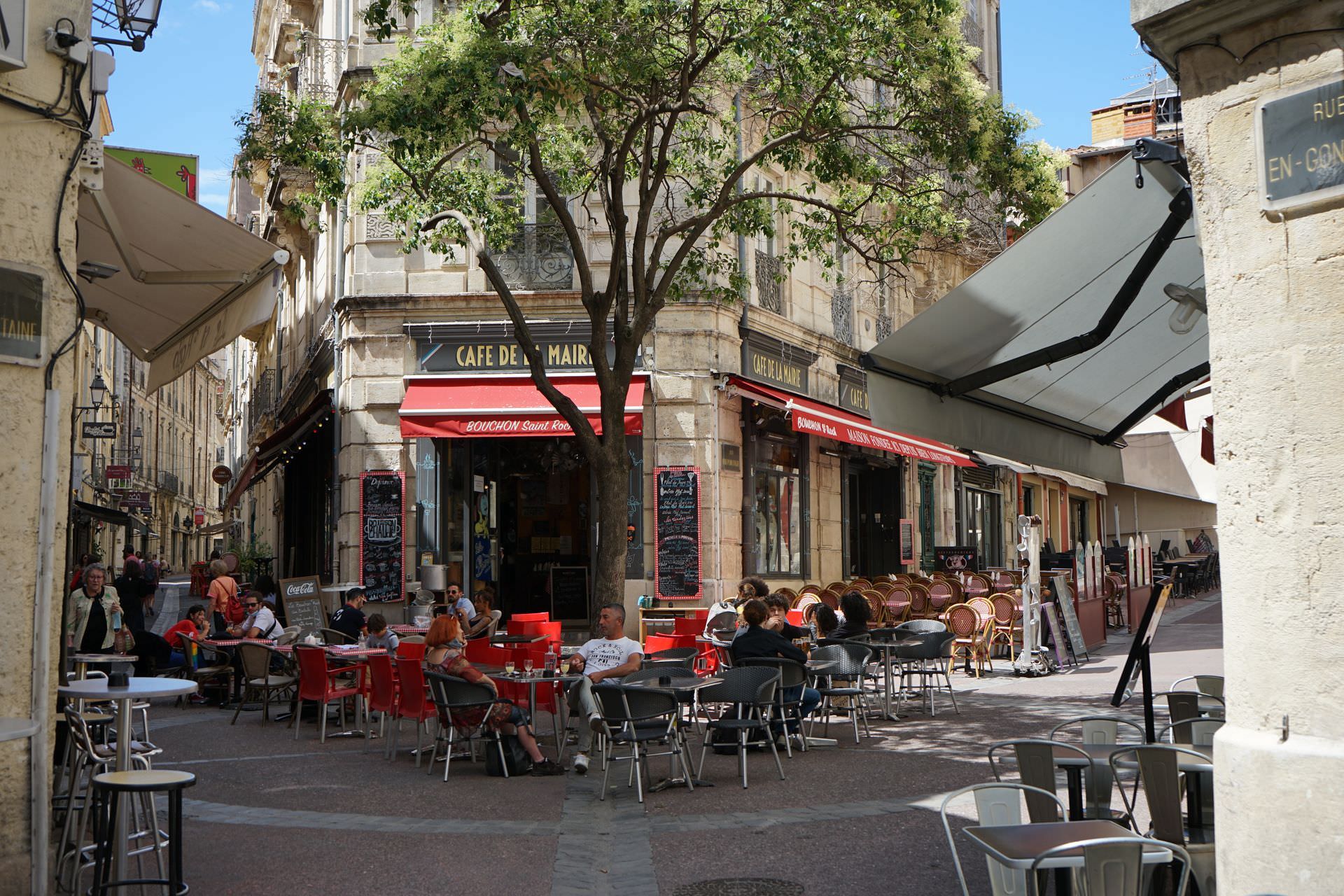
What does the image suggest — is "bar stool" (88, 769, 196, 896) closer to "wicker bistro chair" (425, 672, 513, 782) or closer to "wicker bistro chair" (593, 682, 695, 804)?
"wicker bistro chair" (593, 682, 695, 804)

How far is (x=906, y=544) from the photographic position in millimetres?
23797

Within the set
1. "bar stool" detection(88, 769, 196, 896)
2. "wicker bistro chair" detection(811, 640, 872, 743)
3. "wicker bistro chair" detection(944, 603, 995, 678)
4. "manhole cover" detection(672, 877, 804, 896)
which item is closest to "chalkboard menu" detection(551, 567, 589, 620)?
"wicker bistro chair" detection(944, 603, 995, 678)

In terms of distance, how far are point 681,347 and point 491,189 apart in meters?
4.38

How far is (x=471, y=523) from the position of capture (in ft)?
58.0

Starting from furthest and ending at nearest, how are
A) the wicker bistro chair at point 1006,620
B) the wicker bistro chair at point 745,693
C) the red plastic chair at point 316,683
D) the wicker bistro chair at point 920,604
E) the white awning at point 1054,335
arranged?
1. the wicker bistro chair at point 920,604
2. the wicker bistro chair at point 1006,620
3. the red plastic chair at point 316,683
4. the wicker bistro chair at point 745,693
5. the white awning at point 1054,335

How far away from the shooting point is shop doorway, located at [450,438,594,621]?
18.1 m

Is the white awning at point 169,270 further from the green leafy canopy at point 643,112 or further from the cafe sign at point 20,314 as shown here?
the green leafy canopy at point 643,112

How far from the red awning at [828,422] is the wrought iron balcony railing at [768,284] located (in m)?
1.67

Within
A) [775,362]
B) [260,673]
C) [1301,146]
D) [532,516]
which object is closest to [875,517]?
[775,362]

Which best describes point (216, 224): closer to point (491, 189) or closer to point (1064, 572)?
point (491, 189)

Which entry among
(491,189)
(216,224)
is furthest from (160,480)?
(216,224)

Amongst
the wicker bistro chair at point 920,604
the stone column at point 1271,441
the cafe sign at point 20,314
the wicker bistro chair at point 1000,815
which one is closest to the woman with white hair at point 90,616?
the cafe sign at point 20,314

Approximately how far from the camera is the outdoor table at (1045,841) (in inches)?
144

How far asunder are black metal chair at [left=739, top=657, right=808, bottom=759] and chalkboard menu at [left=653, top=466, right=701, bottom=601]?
7.12 metres
